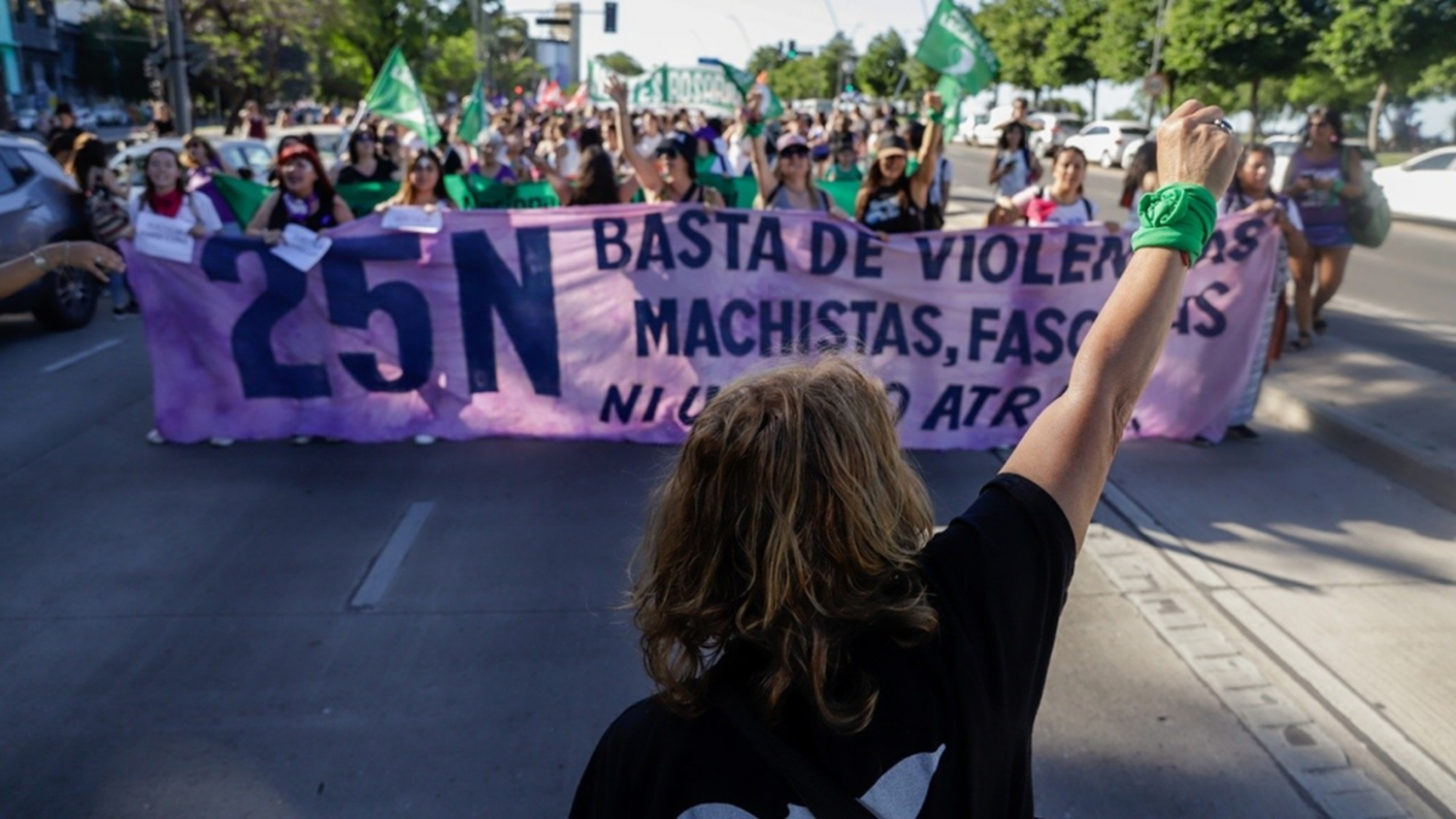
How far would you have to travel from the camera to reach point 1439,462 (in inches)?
234

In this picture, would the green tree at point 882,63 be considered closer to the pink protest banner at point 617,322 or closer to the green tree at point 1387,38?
the green tree at point 1387,38

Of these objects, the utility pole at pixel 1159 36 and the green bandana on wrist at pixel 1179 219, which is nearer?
the green bandana on wrist at pixel 1179 219

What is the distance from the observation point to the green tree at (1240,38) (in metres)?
33.9

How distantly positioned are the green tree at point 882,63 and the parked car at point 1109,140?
26026 millimetres

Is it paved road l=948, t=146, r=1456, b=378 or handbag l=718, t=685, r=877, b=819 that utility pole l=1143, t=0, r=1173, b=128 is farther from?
handbag l=718, t=685, r=877, b=819

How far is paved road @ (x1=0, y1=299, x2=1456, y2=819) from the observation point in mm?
3314

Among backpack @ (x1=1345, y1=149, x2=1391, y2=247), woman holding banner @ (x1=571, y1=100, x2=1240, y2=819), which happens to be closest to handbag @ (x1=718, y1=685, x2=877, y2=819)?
woman holding banner @ (x1=571, y1=100, x2=1240, y2=819)

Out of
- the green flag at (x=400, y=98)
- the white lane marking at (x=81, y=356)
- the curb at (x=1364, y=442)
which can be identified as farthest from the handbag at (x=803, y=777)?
the green flag at (x=400, y=98)

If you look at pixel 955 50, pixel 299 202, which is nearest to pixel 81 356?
pixel 299 202

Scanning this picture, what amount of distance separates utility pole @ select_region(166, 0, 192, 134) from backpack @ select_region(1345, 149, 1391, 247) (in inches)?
694

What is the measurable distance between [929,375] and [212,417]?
169 inches

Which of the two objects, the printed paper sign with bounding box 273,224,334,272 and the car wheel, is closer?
the printed paper sign with bounding box 273,224,334,272

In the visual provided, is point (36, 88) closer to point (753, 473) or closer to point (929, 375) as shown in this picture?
point (929, 375)

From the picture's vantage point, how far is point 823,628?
4.30ft
